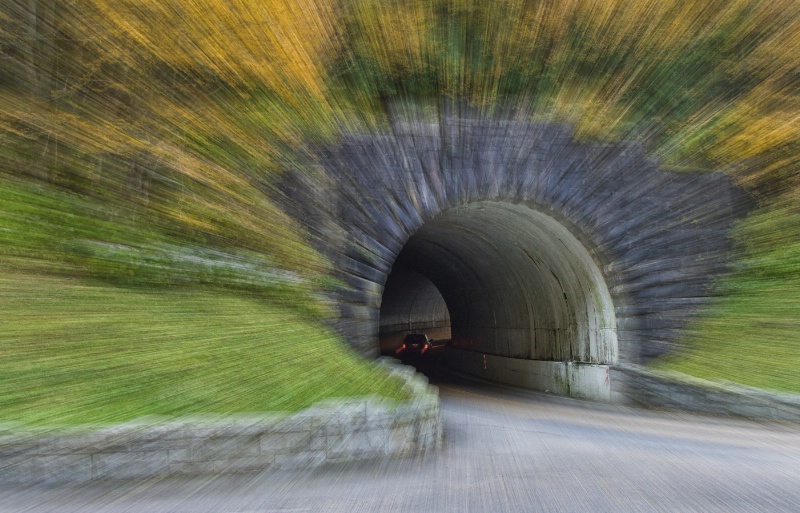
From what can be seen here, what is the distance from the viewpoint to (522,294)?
16.4m

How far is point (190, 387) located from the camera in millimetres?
7242

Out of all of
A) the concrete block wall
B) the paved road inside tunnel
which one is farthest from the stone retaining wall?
the concrete block wall

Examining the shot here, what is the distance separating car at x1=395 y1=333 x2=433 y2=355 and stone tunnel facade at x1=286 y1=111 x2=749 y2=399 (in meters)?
13.3

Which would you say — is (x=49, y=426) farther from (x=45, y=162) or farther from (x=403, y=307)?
(x=403, y=307)

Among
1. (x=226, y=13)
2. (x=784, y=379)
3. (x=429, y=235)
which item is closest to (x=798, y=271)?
(x=784, y=379)

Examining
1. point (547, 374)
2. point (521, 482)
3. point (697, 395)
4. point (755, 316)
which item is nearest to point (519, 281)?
point (547, 374)

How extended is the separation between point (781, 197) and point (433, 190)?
5.61 m

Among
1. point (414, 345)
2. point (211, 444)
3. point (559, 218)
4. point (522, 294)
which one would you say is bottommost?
point (211, 444)

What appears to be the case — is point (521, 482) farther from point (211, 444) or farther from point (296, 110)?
point (296, 110)

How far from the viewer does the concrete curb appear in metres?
9.84

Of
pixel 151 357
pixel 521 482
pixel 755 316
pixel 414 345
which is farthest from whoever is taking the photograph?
pixel 414 345

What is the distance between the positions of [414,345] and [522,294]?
11855 millimetres

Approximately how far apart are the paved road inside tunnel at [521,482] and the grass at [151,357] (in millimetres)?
979

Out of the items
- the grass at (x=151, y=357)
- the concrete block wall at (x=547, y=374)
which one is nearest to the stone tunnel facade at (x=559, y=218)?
the concrete block wall at (x=547, y=374)
